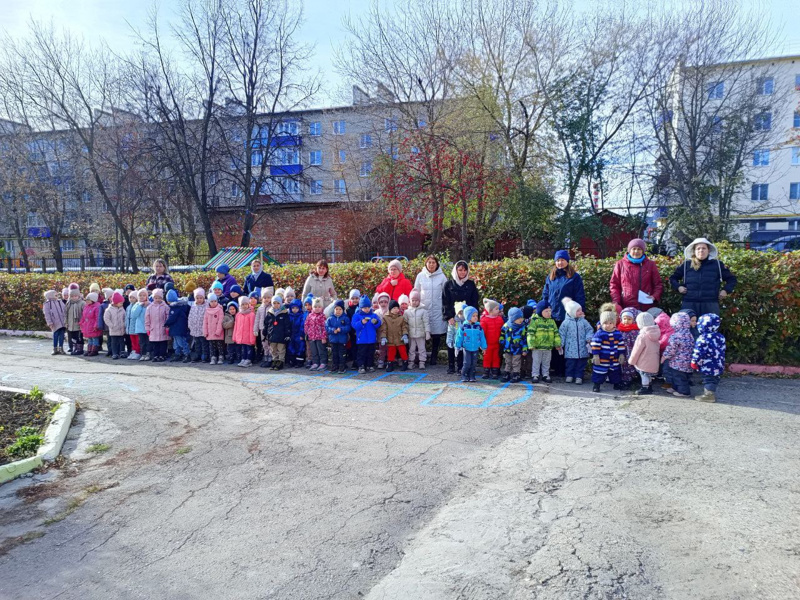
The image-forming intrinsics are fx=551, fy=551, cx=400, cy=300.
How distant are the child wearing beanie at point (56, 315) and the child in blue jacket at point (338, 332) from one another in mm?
6965

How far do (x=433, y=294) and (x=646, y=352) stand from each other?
11.5 ft

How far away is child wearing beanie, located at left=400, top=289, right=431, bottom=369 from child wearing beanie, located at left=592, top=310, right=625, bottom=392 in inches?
112

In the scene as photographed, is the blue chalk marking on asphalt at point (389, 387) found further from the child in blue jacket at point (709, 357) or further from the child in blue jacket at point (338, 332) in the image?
the child in blue jacket at point (709, 357)

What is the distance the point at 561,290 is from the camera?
810 centimetres

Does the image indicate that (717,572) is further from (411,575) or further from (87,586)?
(87,586)

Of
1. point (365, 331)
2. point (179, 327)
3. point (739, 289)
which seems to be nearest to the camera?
point (739, 289)

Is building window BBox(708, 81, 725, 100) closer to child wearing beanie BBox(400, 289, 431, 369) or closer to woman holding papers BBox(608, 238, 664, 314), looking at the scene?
woman holding papers BBox(608, 238, 664, 314)

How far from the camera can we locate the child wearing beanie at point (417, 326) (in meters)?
9.17

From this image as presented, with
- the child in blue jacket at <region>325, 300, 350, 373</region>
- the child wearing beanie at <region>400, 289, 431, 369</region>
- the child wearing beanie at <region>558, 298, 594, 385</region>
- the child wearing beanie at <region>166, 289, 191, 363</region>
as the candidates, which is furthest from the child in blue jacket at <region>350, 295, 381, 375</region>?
the child wearing beanie at <region>166, 289, 191, 363</region>

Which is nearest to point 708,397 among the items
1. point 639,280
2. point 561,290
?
point 639,280

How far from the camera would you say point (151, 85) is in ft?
74.1

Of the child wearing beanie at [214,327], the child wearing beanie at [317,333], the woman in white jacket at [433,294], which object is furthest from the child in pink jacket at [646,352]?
the child wearing beanie at [214,327]

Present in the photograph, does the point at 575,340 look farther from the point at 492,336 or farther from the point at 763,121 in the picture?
the point at 763,121

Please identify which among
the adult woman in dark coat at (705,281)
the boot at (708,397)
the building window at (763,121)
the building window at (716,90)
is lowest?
the boot at (708,397)
